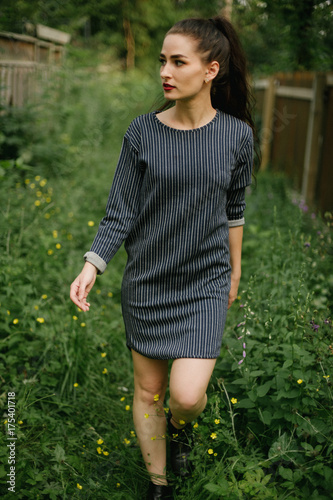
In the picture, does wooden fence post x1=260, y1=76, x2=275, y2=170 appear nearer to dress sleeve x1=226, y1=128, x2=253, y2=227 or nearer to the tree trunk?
dress sleeve x1=226, y1=128, x2=253, y2=227

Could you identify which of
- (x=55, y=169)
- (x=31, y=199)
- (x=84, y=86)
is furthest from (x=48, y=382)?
→ (x=84, y=86)

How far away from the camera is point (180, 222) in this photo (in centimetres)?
214

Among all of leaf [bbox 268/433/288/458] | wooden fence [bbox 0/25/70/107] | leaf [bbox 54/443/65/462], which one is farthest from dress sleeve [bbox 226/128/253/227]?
wooden fence [bbox 0/25/70/107]

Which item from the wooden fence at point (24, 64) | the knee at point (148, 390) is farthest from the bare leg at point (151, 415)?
the wooden fence at point (24, 64)

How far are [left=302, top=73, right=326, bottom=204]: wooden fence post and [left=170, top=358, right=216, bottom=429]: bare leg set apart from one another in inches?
151

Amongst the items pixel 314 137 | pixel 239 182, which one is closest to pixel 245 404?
pixel 239 182

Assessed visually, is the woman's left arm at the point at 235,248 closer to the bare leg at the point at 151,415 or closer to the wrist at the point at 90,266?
the bare leg at the point at 151,415

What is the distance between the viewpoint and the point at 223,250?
7.36ft

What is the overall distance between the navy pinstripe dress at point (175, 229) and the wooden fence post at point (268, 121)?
6.35 metres

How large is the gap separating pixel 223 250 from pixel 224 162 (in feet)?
1.12

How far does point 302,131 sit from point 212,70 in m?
4.77

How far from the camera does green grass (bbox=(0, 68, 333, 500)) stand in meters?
2.21

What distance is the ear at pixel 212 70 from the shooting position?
2.17m

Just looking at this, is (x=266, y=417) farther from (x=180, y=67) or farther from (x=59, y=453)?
(x=180, y=67)
